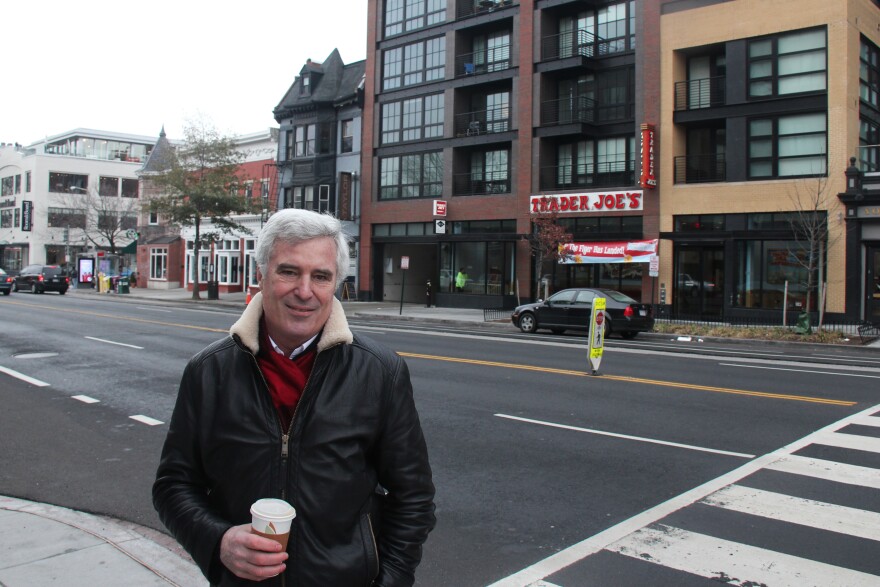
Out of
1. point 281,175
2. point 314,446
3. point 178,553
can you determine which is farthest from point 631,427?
point 281,175

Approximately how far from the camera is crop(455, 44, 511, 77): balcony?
33.3 m

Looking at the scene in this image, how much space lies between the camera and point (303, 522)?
232cm

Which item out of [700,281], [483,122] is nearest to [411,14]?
[483,122]

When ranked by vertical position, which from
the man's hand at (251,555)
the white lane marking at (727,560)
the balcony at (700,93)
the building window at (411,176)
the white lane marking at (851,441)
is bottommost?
the white lane marking at (727,560)

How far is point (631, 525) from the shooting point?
17.7 feet

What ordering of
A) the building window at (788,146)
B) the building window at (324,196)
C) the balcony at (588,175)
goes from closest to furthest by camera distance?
the building window at (788,146) < the balcony at (588,175) < the building window at (324,196)

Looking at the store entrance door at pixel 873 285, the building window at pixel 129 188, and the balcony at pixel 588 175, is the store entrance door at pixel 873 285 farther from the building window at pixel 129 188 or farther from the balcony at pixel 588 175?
the building window at pixel 129 188

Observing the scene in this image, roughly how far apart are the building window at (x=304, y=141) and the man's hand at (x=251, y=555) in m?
39.7

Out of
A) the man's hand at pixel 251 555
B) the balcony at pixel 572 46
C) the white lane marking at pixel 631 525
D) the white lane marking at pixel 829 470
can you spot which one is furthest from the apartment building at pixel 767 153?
the man's hand at pixel 251 555

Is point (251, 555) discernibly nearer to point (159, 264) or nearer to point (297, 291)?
point (297, 291)

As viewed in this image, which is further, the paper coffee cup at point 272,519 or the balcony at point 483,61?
the balcony at point 483,61

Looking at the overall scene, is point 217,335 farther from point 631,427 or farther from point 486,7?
point 486,7

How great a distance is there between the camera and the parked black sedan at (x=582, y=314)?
20.6 m

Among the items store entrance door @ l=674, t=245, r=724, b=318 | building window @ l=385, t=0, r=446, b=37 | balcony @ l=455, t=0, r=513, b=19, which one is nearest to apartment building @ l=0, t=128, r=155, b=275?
building window @ l=385, t=0, r=446, b=37
